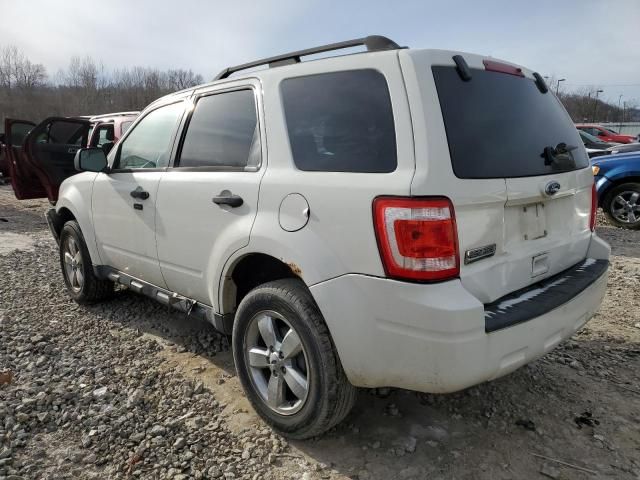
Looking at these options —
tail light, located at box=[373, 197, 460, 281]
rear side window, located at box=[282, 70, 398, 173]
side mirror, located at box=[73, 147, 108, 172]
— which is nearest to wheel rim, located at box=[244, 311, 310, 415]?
tail light, located at box=[373, 197, 460, 281]

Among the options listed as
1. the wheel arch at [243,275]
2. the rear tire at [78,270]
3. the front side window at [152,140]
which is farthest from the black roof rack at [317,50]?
the rear tire at [78,270]

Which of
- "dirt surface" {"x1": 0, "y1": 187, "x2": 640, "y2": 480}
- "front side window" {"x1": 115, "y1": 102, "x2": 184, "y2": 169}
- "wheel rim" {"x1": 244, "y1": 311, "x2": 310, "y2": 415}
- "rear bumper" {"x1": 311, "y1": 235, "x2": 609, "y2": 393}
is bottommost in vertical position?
"dirt surface" {"x1": 0, "y1": 187, "x2": 640, "y2": 480}

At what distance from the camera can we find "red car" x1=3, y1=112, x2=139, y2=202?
786cm

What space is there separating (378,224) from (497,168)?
0.64m

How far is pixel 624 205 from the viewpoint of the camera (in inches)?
297

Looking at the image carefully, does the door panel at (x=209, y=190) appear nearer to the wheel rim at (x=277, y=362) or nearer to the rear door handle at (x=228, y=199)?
the rear door handle at (x=228, y=199)

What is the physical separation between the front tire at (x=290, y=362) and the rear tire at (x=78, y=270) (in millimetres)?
2259

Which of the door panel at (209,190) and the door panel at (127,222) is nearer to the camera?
the door panel at (209,190)

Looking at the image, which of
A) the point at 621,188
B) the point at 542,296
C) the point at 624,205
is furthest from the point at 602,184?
the point at 542,296

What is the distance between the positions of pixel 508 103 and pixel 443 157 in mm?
666

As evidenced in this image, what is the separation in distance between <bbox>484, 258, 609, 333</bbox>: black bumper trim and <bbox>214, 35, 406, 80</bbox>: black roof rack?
4.15ft

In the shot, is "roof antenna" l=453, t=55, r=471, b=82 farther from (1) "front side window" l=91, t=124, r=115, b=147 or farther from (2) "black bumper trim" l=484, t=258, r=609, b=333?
(1) "front side window" l=91, t=124, r=115, b=147

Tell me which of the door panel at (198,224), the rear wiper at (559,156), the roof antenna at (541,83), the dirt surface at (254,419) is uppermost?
the roof antenna at (541,83)

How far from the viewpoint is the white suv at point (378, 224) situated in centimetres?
194
